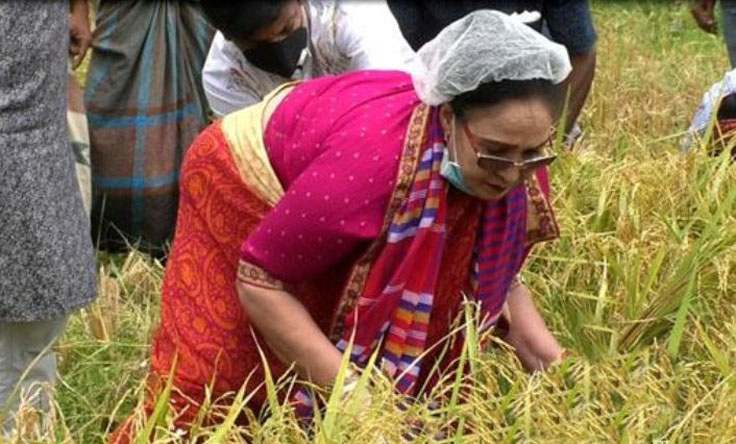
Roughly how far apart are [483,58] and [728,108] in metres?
1.56

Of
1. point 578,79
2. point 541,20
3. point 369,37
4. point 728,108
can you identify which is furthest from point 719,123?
point 369,37

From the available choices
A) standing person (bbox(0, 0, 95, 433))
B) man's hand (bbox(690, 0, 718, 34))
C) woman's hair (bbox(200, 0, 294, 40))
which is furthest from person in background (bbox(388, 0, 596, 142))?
man's hand (bbox(690, 0, 718, 34))

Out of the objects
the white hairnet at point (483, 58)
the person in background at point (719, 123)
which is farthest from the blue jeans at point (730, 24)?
the white hairnet at point (483, 58)

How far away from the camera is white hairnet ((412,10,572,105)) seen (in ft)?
6.55

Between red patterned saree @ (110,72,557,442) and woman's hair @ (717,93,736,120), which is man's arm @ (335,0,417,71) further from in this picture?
woman's hair @ (717,93,736,120)

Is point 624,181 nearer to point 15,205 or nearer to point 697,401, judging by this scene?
point 697,401

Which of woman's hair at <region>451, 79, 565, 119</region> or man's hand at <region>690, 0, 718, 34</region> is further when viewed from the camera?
man's hand at <region>690, 0, 718, 34</region>

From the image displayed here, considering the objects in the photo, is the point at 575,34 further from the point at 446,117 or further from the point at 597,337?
the point at 446,117

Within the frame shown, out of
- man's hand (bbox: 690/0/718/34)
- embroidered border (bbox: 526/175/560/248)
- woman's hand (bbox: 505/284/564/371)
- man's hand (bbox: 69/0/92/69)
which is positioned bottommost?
man's hand (bbox: 690/0/718/34)

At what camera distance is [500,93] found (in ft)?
6.60

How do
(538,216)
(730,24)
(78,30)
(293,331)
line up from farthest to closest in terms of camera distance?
(730,24), (78,30), (538,216), (293,331)

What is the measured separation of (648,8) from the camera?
6934 mm

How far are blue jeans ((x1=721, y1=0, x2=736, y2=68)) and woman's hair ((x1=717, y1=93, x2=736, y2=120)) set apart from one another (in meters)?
0.63

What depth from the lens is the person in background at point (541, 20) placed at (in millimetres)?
3213
